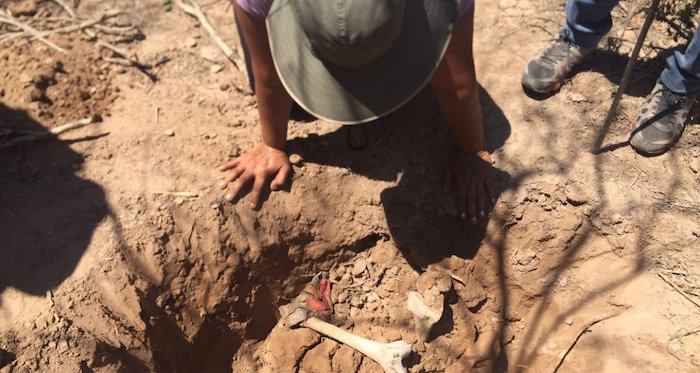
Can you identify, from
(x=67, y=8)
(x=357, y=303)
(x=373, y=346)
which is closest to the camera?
(x=373, y=346)

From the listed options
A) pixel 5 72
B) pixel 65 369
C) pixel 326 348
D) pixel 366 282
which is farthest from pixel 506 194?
pixel 5 72

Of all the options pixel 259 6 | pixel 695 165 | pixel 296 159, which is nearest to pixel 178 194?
pixel 296 159

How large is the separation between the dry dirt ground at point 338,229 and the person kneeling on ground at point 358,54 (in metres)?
0.45

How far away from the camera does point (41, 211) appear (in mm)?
2156

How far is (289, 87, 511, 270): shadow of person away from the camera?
93.2 inches

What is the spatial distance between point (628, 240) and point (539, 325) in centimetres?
49

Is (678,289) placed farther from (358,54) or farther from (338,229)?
(358,54)

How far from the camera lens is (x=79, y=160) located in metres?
2.29

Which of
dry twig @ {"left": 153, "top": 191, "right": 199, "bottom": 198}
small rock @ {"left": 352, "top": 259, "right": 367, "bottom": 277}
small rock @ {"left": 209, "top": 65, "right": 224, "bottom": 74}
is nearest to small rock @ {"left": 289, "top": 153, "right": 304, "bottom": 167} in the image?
dry twig @ {"left": 153, "top": 191, "right": 199, "bottom": 198}

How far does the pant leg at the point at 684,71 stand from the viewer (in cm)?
210

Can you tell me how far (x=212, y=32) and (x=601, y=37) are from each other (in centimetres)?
178

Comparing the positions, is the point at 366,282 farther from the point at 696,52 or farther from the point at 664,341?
the point at 696,52

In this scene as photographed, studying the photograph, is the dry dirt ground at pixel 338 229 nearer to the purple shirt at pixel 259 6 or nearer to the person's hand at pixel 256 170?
the person's hand at pixel 256 170

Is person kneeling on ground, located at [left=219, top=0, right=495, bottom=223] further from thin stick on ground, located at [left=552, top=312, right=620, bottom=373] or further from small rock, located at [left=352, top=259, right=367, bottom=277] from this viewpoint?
thin stick on ground, located at [left=552, top=312, right=620, bottom=373]
